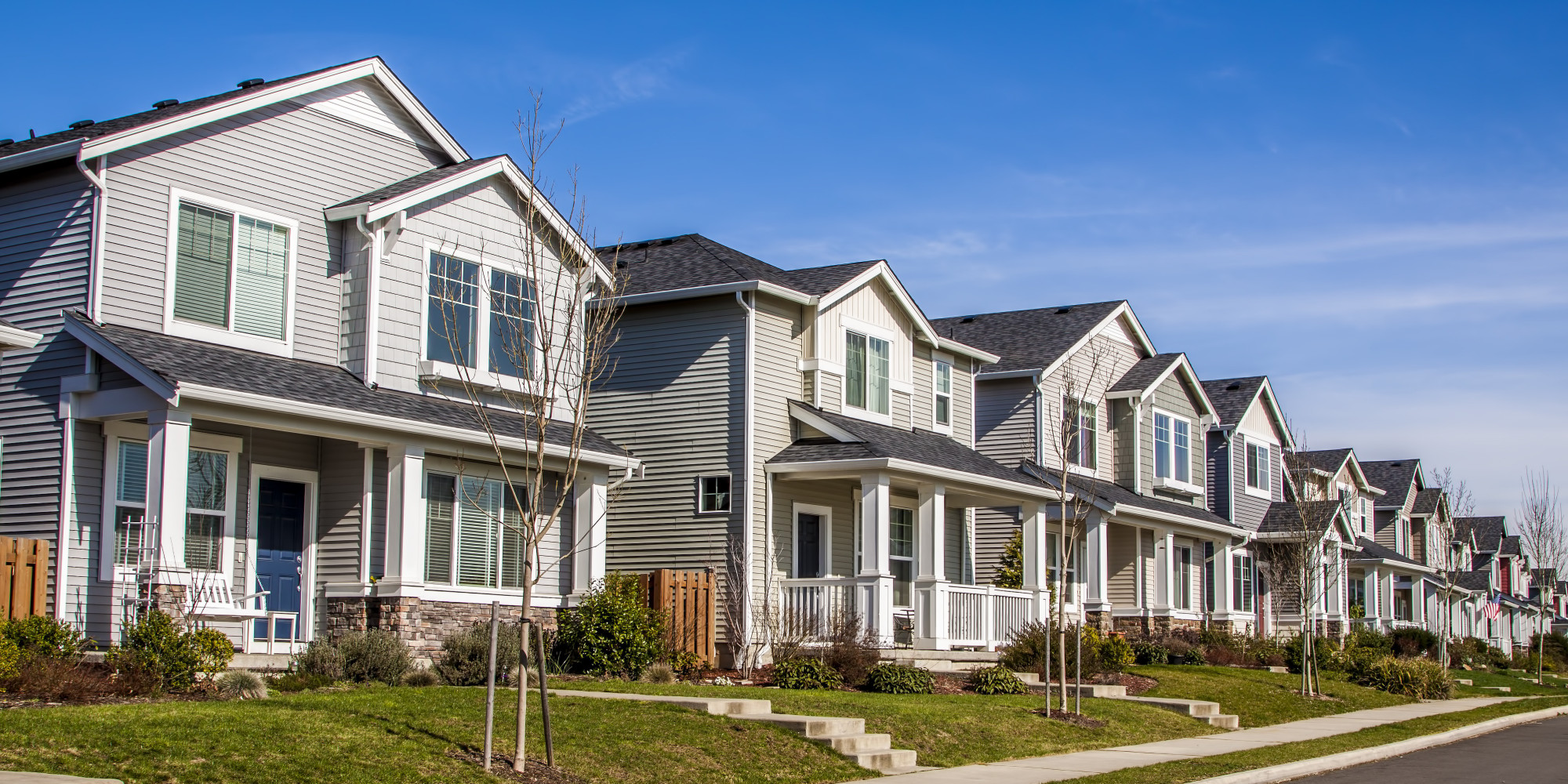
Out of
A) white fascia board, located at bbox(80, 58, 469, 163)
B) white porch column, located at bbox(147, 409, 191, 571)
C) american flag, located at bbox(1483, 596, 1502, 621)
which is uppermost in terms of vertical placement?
white fascia board, located at bbox(80, 58, 469, 163)

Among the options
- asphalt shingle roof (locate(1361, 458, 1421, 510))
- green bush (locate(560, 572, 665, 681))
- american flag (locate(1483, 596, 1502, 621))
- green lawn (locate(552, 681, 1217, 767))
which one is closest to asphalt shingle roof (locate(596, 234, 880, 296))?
green bush (locate(560, 572, 665, 681))

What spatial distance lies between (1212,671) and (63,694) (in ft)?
68.4

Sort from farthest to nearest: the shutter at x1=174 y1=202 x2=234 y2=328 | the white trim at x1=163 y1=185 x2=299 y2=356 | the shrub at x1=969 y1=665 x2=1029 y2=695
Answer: the shrub at x1=969 y1=665 x2=1029 y2=695 → the shutter at x1=174 y1=202 x2=234 y2=328 → the white trim at x1=163 y1=185 x2=299 y2=356

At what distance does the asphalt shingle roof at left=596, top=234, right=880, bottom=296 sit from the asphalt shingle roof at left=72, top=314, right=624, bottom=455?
207 inches

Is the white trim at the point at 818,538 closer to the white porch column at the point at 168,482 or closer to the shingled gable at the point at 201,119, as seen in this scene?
the shingled gable at the point at 201,119

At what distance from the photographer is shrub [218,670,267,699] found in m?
14.4

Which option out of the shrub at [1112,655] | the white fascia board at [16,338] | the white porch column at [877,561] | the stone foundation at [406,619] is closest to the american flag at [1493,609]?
the shrub at [1112,655]

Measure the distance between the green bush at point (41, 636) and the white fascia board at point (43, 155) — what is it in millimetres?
5515

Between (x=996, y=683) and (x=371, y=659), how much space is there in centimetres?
909

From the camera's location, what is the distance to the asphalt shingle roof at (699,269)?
84.6 ft

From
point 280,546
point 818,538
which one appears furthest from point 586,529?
point 818,538

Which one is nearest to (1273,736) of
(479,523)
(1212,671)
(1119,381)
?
(1212,671)

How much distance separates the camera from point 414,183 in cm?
2136

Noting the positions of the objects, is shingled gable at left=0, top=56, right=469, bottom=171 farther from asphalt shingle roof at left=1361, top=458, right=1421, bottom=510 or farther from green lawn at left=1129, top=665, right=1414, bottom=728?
asphalt shingle roof at left=1361, top=458, right=1421, bottom=510
